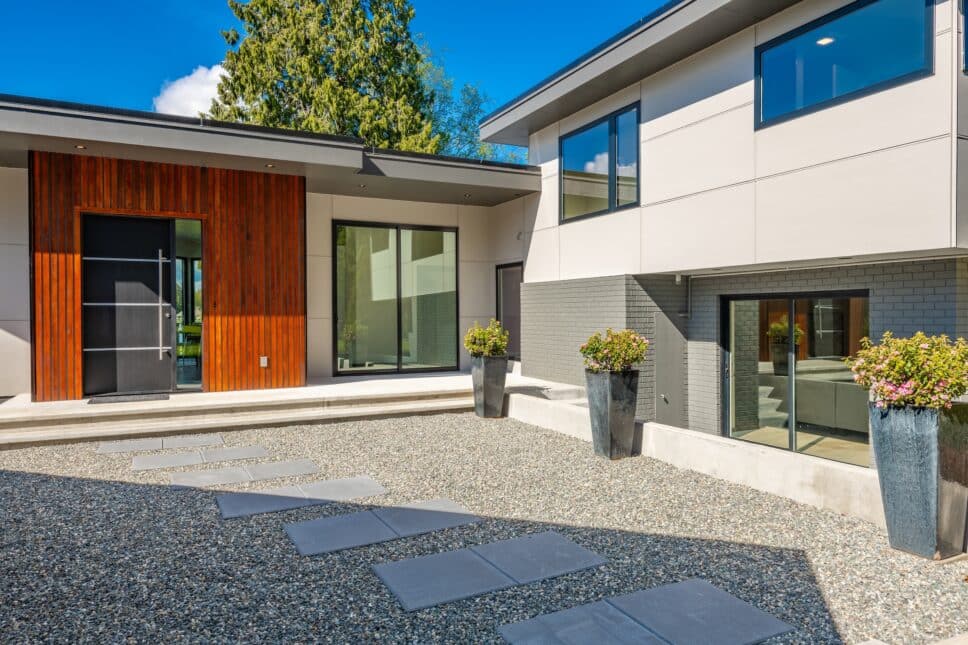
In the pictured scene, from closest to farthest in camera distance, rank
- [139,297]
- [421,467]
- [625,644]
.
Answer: [625,644]
[421,467]
[139,297]

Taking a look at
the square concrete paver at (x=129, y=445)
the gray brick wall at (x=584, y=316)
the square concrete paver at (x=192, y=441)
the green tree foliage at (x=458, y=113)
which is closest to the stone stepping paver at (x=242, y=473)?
the square concrete paver at (x=192, y=441)

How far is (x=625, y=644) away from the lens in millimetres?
2768

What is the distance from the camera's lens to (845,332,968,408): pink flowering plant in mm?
3771

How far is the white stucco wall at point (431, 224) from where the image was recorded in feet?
37.0

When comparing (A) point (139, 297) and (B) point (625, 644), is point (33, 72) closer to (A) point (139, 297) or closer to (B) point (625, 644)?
(A) point (139, 297)

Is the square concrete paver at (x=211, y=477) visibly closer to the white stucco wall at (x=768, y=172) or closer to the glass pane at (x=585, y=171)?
the white stucco wall at (x=768, y=172)

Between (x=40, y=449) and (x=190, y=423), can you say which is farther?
(x=190, y=423)

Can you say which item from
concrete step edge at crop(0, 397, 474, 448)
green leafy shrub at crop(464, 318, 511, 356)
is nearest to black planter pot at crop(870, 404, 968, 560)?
green leafy shrub at crop(464, 318, 511, 356)

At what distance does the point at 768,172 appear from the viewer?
275 inches

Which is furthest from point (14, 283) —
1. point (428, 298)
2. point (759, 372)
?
point (759, 372)

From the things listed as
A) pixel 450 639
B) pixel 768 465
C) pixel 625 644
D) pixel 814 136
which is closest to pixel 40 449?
pixel 450 639

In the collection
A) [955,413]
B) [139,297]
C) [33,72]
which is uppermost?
[33,72]

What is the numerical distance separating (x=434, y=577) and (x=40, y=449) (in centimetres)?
557

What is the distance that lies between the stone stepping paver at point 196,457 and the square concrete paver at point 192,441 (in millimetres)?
329
